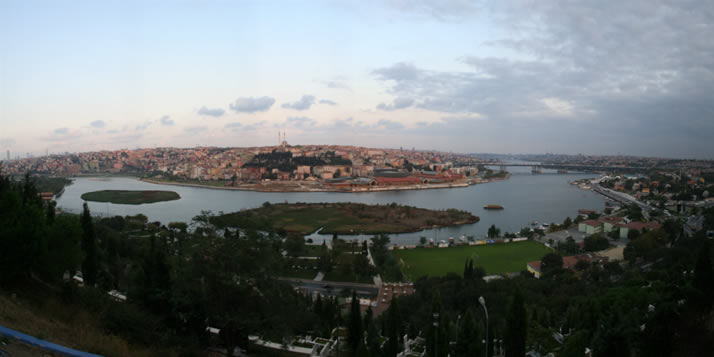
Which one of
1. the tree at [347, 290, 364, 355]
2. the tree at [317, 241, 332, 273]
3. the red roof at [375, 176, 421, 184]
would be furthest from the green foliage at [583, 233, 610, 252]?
the red roof at [375, 176, 421, 184]

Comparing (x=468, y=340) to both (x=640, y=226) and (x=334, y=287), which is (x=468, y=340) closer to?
(x=334, y=287)

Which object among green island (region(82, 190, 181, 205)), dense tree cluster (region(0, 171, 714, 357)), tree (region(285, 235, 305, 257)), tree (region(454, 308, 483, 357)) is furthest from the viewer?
green island (region(82, 190, 181, 205))

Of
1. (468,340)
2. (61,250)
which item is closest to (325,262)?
(468,340)

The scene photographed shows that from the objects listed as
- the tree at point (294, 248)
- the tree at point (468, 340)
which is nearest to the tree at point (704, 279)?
the tree at point (468, 340)

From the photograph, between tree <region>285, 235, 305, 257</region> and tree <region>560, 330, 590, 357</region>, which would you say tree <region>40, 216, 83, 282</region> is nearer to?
tree <region>560, 330, 590, 357</region>

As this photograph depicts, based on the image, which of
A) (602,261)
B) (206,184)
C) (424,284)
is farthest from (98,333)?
(206,184)

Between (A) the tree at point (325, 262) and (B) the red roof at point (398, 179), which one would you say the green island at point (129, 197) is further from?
(A) the tree at point (325, 262)

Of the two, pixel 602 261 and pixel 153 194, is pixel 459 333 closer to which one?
pixel 602 261
